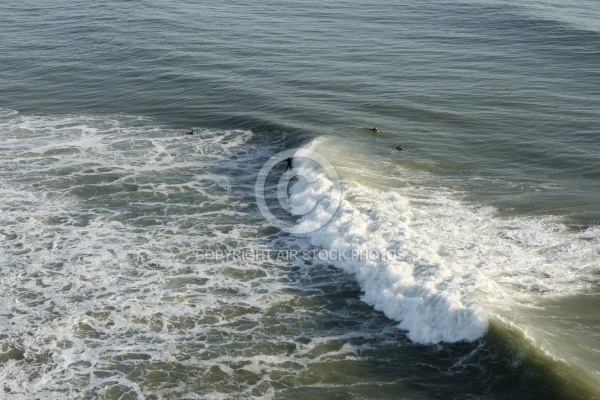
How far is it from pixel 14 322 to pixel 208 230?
7.53 m

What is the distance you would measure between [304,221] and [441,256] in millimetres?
5691

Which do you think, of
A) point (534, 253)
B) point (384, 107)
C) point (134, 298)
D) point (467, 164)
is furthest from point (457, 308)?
point (384, 107)

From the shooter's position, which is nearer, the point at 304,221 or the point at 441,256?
the point at 441,256

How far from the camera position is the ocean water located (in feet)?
56.0

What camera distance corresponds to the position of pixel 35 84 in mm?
42500

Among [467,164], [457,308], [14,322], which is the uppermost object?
[467,164]

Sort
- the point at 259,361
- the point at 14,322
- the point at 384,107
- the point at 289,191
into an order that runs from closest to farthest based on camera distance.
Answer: the point at 259,361 → the point at 14,322 → the point at 289,191 → the point at 384,107

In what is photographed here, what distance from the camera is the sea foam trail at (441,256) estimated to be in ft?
61.5

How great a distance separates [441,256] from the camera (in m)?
21.4

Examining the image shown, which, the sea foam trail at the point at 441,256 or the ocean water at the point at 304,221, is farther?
the sea foam trail at the point at 441,256

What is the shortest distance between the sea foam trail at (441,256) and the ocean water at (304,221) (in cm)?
8

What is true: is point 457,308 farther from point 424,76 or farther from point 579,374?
point 424,76

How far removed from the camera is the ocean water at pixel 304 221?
17.1m

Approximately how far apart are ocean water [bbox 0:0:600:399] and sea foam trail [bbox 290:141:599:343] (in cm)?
8
